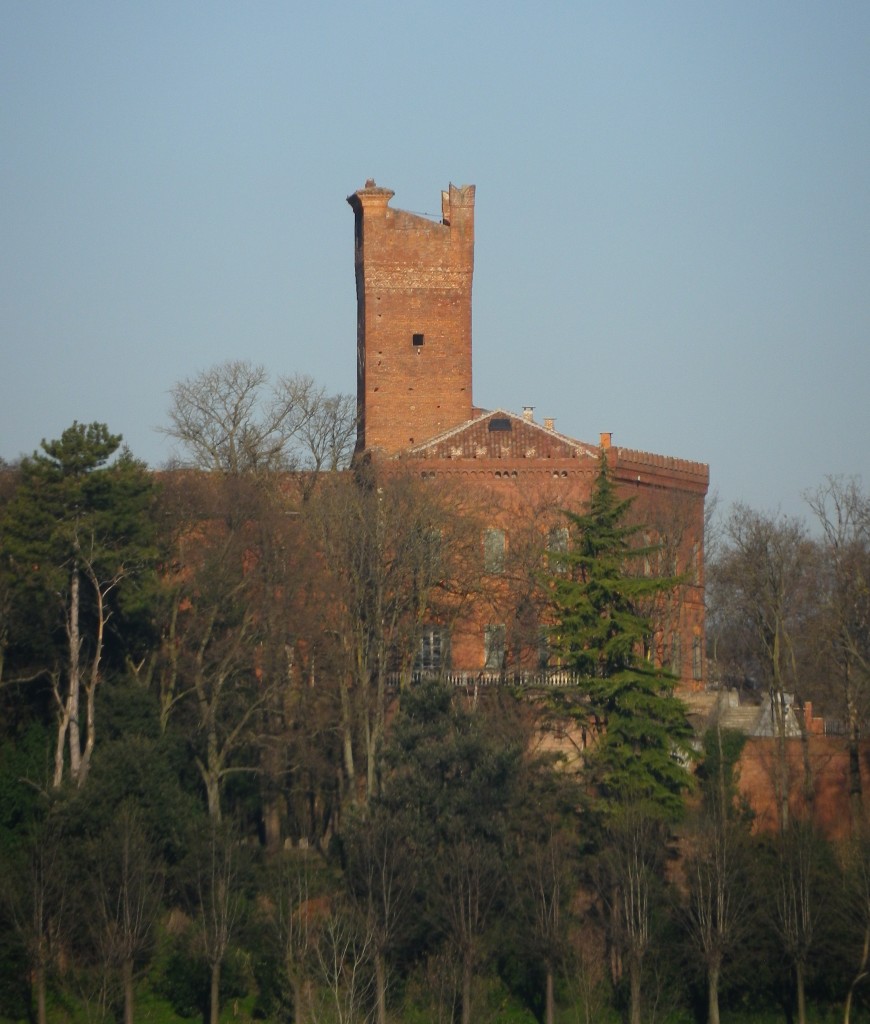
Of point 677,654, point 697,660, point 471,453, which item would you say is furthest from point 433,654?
point 697,660

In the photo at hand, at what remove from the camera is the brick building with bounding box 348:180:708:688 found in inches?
1865

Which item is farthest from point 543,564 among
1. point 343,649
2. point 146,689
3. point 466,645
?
point 146,689

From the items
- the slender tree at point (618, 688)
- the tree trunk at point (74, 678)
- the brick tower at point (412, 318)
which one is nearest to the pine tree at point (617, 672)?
the slender tree at point (618, 688)

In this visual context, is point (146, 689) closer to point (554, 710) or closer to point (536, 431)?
point (554, 710)

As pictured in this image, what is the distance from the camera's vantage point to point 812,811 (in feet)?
139

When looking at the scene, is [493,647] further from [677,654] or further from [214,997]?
[214,997]

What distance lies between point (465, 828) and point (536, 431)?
50.8 feet

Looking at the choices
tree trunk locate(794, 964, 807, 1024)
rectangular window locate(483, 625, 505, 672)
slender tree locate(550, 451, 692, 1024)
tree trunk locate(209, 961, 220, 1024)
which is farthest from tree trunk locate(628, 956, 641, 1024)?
rectangular window locate(483, 625, 505, 672)

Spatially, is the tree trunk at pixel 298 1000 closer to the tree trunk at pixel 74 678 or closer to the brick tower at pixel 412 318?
the tree trunk at pixel 74 678

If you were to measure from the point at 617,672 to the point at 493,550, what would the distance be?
7633 mm

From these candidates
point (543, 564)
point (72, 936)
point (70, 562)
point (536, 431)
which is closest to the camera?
point (72, 936)

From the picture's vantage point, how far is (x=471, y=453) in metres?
50.8

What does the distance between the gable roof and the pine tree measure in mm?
8303

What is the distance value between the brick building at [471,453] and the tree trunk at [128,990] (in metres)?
11.5
